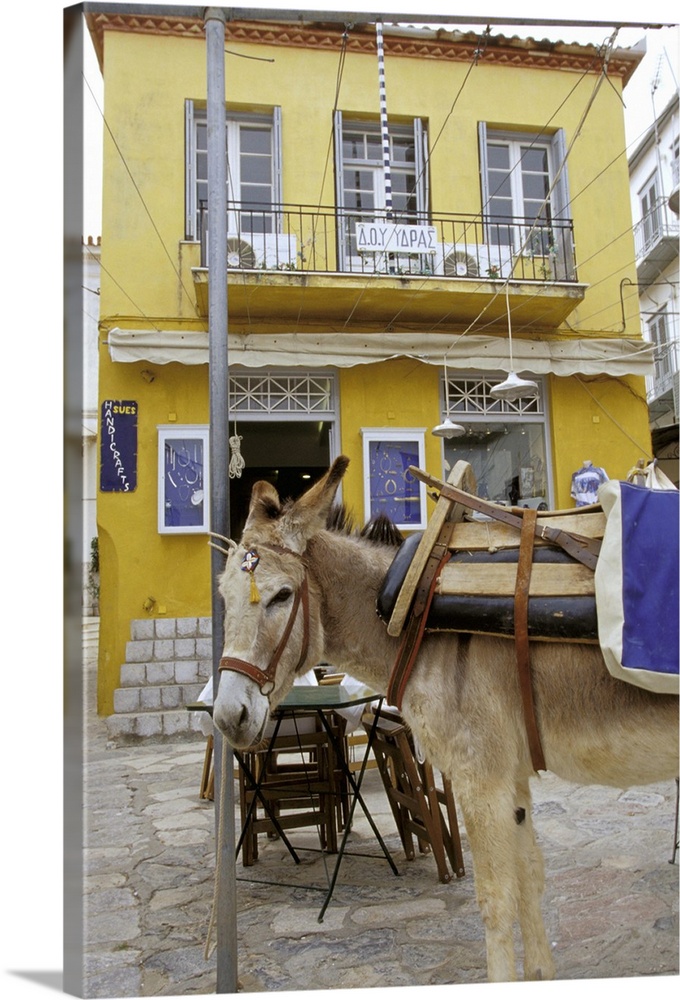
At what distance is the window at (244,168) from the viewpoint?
301 inches

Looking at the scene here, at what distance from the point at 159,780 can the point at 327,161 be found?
22.6 ft

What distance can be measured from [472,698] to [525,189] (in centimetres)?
837

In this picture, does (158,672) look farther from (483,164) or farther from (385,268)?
(483,164)

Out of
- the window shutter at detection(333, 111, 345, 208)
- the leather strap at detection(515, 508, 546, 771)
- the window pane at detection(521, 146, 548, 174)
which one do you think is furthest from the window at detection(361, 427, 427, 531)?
the leather strap at detection(515, 508, 546, 771)

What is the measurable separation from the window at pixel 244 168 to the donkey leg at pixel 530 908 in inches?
268

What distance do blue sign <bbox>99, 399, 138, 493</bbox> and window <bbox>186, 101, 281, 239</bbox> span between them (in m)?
2.20

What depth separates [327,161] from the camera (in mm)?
8070

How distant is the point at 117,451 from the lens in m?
7.02

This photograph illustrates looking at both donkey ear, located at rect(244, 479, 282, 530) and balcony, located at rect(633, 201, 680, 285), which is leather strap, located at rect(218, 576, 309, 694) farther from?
balcony, located at rect(633, 201, 680, 285)

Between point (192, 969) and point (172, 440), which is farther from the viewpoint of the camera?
point (172, 440)

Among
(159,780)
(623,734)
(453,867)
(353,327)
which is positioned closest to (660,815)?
(453,867)

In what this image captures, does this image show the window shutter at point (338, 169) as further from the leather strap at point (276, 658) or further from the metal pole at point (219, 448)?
the leather strap at point (276, 658)

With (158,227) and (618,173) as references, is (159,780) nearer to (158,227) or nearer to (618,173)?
(158,227)

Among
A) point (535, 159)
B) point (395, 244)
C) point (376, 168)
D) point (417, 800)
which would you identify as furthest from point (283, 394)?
point (417, 800)
